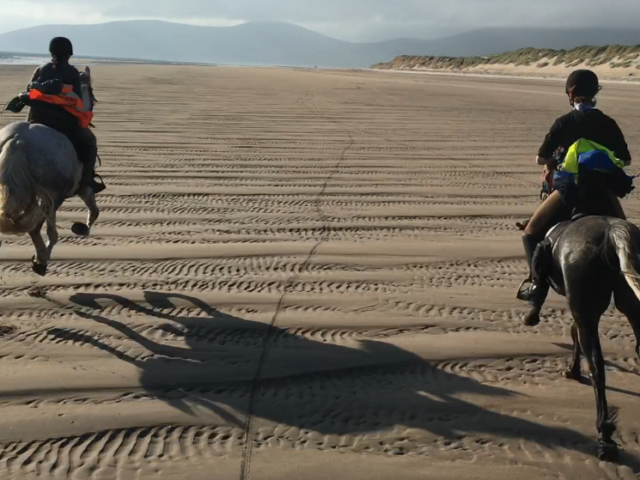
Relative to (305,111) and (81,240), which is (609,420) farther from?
(305,111)

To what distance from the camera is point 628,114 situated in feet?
56.4

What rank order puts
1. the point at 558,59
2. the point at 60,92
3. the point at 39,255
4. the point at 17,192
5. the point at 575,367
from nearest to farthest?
1. the point at 575,367
2. the point at 17,192
3. the point at 39,255
4. the point at 60,92
5. the point at 558,59

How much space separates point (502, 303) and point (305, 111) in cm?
1233

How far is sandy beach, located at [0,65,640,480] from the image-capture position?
10.5 feet

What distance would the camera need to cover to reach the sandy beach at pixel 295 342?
3.21 metres

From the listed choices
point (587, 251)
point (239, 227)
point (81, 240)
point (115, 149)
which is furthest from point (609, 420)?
point (115, 149)

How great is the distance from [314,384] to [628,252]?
1922mm

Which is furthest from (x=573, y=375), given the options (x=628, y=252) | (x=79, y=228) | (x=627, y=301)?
(x=79, y=228)

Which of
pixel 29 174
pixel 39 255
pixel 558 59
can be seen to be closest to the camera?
pixel 29 174

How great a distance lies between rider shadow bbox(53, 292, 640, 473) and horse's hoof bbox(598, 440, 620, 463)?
0.06 metres

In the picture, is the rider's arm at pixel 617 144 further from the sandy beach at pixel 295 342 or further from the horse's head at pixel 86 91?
the horse's head at pixel 86 91

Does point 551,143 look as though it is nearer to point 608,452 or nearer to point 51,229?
point 608,452

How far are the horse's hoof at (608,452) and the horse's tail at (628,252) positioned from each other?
0.86 meters

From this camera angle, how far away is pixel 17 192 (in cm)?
430
